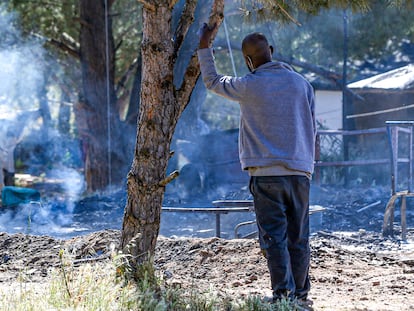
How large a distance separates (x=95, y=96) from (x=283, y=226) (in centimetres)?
1231

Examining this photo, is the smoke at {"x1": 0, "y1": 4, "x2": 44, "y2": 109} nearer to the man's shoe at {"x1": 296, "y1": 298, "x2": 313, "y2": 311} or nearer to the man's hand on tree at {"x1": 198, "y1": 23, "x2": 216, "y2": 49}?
the man's hand on tree at {"x1": 198, "y1": 23, "x2": 216, "y2": 49}

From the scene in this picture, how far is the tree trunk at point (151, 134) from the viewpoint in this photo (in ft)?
14.7

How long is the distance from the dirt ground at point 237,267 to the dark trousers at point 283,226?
0.31 metres

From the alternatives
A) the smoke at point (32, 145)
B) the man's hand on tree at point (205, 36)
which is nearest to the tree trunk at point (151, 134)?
the man's hand on tree at point (205, 36)

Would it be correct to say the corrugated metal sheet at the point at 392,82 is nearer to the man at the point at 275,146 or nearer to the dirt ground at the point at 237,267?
the dirt ground at the point at 237,267

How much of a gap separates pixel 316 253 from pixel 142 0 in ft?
10.7

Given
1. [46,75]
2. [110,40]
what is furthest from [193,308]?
[46,75]

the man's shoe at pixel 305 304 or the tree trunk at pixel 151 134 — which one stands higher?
the tree trunk at pixel 151 134

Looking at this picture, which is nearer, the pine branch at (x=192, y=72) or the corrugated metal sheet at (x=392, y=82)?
the pine branch at (x=192, y=72)

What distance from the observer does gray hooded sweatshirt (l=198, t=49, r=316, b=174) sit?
4.16 m

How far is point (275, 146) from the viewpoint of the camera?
4.16 meters

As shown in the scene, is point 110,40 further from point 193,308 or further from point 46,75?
point 193,308

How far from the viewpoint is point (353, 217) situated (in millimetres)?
11055

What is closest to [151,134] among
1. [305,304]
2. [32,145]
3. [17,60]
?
[305,304]
